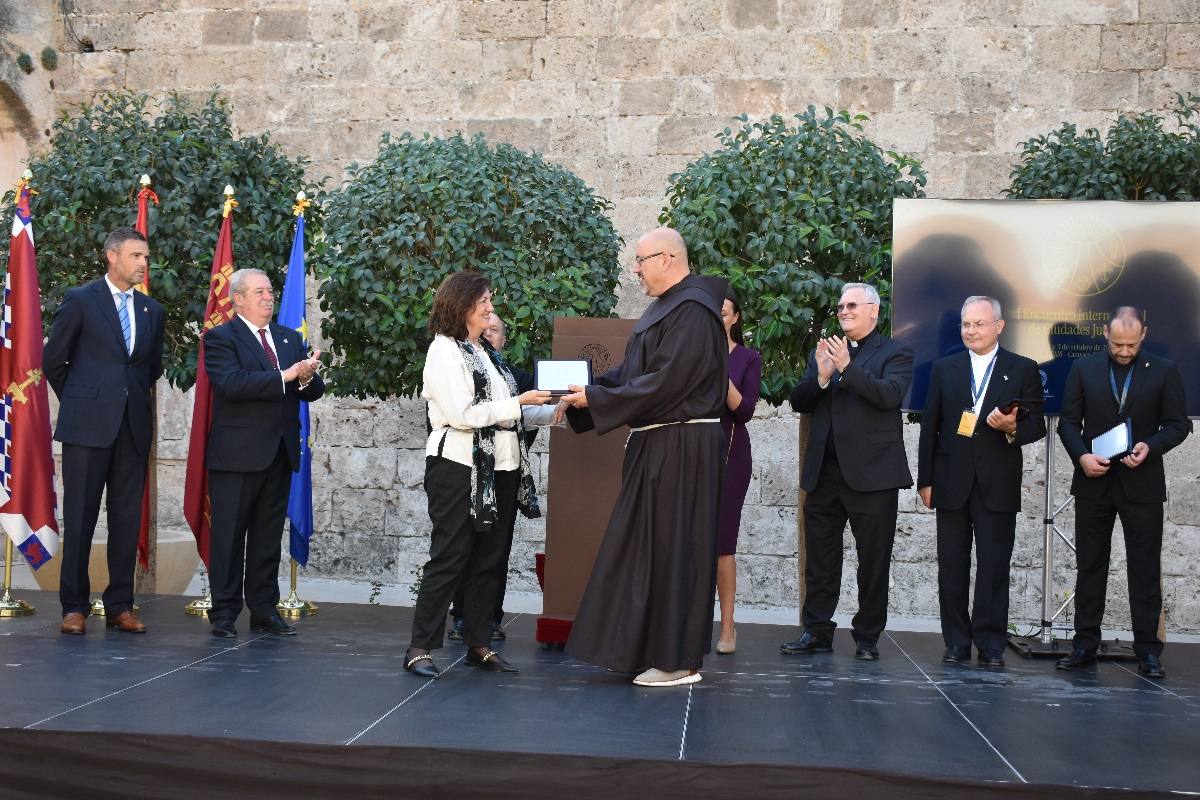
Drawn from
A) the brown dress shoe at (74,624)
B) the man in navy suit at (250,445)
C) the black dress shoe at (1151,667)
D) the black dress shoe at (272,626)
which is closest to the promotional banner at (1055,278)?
the black dress shoe at (1151,667)

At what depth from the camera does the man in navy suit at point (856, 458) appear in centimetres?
607

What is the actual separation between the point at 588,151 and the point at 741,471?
4.35m

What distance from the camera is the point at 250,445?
6266 millimetres

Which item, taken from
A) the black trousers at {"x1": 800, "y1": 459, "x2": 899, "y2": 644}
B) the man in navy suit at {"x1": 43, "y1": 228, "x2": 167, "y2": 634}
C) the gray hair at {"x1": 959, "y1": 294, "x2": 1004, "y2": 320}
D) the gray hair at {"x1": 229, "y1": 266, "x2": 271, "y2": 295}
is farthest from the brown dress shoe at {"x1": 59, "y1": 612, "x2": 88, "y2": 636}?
the gray hair at {"x1": 959, "y1": 294, "x2": 1004, "y2": 320}

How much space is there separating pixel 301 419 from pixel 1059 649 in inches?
157

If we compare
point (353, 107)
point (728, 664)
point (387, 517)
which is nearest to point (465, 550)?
point (728, 664)

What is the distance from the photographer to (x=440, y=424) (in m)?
5.26

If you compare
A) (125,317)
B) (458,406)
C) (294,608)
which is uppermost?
(125,317)

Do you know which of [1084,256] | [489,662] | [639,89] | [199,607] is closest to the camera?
[489,662]

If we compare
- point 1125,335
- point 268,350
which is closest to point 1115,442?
point 1125,335

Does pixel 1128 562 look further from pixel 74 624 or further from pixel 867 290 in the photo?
pixel 74 624

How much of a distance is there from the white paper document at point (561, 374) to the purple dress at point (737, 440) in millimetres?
871

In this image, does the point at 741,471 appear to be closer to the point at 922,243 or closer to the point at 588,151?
→ the point at 922,243

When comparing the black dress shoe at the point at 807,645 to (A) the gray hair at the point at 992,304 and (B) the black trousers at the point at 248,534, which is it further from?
(B) the black trousers at the point at 248,534
